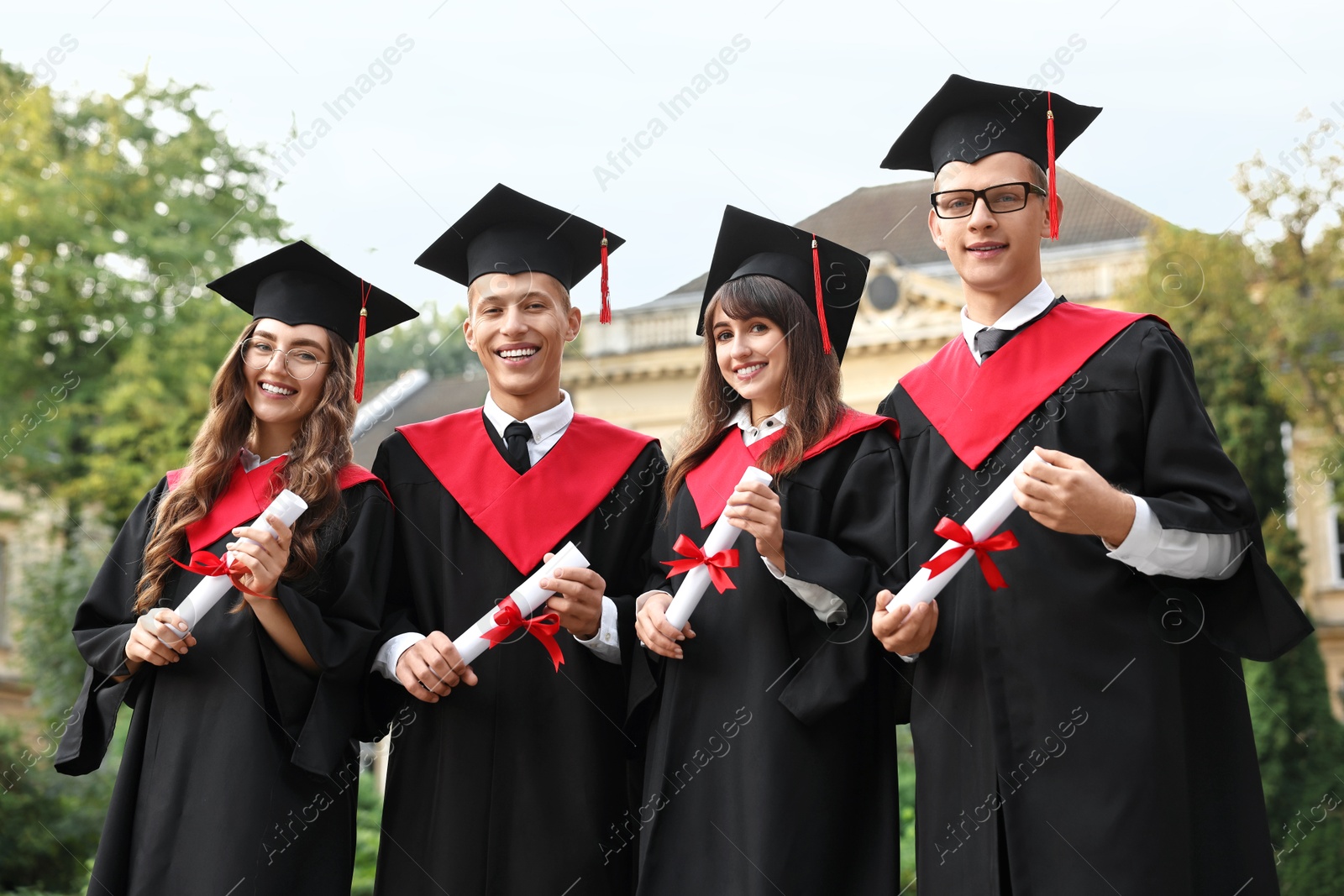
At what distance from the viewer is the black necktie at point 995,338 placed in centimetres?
→ 346

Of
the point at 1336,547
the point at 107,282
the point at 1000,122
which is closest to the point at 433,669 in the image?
the point at 1000,122

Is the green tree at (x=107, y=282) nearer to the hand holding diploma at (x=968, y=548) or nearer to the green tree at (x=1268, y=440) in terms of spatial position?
the green tree at (x=1268, y=440)

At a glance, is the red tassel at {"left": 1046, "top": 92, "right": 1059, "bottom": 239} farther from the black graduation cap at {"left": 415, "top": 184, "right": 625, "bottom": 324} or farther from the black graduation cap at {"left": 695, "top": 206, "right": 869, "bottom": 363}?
the black graduation cap at {"left": 415, "top": 184, "right": 625, "bottom": 324}

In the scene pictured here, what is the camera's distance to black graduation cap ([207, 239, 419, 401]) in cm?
415

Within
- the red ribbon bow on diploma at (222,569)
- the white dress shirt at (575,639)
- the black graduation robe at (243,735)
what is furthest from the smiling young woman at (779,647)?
the red ribbon bow on diploma at (222,569)

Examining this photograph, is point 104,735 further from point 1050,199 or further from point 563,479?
point 1050,199

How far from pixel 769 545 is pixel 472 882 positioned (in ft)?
4.39

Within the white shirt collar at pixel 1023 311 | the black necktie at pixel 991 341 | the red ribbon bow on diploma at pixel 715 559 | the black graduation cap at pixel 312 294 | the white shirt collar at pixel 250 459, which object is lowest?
the red ribbon bow on diploma at pixel 715 559

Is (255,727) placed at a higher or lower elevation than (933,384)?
lower

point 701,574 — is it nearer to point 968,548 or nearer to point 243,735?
point 968,548

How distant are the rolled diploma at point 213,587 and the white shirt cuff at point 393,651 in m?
0.47

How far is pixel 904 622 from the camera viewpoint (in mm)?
3102

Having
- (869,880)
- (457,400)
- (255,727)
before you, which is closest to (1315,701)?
(869,880)

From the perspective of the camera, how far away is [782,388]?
387 centimetres
